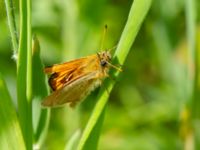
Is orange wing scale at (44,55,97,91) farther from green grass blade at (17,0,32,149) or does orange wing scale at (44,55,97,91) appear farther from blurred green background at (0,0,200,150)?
blurred green background at (0,0,200,150)

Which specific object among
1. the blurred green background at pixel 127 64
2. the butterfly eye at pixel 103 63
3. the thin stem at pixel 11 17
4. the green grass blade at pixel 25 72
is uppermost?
the thin stem at pixel 11 17

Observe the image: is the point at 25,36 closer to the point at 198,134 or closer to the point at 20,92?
the point at 20,92

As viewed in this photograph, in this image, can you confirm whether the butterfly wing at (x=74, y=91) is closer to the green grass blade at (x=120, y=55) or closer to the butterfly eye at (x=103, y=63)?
the butterfly eye at (x=103, y=63)

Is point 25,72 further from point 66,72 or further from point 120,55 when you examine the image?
point 66,72

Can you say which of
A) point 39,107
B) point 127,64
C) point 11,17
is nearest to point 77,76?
point 39,107

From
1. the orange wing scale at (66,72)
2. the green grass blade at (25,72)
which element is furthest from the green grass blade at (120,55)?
the orange wing scale at (66,72)

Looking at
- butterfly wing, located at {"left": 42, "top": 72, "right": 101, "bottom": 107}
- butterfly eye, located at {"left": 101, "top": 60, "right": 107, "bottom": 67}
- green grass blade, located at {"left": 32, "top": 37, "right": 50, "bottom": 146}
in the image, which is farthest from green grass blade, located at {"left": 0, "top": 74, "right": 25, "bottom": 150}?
butterfly eye, located at {"left": 101, "top": 60, "right": 107, "bottom": 67}
